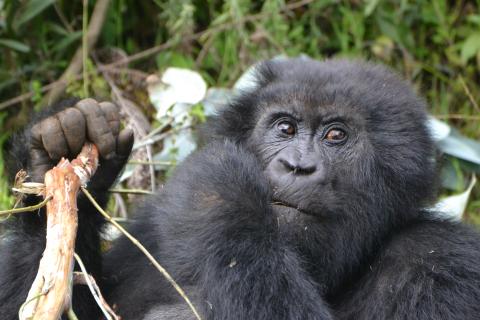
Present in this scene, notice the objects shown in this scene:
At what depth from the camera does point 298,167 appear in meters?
3.12

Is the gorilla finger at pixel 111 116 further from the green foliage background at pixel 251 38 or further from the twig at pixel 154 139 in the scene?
the green foliage background at pixel 251 38

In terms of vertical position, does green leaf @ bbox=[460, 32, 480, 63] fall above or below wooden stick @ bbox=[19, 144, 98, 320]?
above

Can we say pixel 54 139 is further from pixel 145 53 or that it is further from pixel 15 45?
pixel 145 53

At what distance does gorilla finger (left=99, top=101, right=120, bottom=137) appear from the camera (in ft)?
11.0

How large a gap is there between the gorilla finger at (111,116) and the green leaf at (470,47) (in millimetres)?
3219

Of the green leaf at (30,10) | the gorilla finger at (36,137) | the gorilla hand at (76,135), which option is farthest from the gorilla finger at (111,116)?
the green leaf at (30,10)

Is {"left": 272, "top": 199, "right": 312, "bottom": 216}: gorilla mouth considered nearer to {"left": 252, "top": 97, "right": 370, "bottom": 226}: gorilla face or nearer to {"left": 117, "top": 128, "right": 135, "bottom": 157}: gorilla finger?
{"left": 252, "top": 97, "right": 370, "bottom": 226}: gorilla face

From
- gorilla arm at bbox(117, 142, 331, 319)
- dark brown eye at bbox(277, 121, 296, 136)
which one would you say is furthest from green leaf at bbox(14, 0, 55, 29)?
gorilla arm at bbox(117, 142, 331, 319)

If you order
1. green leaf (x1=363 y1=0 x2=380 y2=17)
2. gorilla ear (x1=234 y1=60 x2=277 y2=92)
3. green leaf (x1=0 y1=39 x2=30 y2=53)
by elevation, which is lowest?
green leaf (x1=0 y1=39 x2=30 y2=53)

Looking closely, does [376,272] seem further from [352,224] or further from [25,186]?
[25,186]

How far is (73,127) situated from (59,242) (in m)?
0.60

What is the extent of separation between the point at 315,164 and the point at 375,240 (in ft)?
1.28

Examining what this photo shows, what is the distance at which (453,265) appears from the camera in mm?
3033

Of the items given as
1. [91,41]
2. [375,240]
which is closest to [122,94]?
[91,41]
